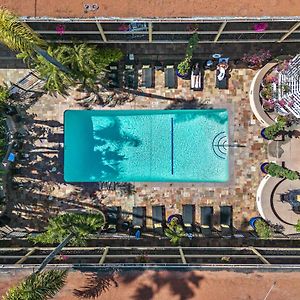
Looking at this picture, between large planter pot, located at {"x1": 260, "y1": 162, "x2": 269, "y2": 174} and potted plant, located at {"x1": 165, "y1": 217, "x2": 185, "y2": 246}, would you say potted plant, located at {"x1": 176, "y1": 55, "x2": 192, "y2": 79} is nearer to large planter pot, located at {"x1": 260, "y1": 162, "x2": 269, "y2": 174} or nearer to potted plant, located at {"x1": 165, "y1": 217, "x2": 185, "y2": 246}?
large planter pot, located at {"x1": 260, "y1": 162, "x2": 269, "y2": 174}

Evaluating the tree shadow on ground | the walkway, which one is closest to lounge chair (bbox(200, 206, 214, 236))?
the walkway

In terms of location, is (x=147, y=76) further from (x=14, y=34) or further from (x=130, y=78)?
(x=14, y=34)

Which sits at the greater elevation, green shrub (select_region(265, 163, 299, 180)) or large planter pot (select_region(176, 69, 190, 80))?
large planter pot (select_region(176, 69, 190, 80))

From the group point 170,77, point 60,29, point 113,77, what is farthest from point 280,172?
point 60,29

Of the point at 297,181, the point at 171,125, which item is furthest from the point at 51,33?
the point at 297,181

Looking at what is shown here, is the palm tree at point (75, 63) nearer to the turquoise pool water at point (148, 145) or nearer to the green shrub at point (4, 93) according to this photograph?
the green shrub at point (4, 93)

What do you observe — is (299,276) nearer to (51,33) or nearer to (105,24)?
(105,24)
